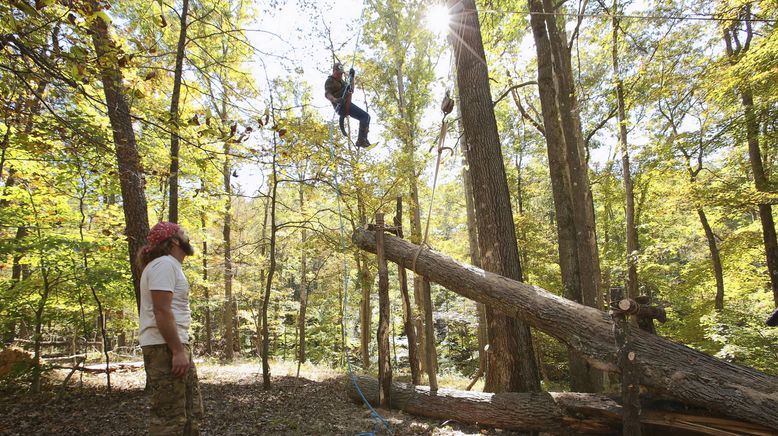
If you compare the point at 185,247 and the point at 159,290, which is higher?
the point at 185,247

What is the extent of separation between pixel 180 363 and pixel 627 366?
4.19 meters

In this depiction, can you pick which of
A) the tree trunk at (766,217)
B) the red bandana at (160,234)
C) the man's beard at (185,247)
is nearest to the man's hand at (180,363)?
the man's beard at (185,247)

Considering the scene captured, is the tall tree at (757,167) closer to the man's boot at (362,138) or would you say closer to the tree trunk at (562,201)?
the tree trunk at (562,201)

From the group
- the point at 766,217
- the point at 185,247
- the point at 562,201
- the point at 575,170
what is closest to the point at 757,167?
the point at 766,217

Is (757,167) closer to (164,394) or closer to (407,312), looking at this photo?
(407,312)

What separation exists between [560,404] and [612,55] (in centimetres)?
1249

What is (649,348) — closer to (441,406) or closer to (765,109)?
(441,406)

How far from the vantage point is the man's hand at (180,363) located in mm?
2695

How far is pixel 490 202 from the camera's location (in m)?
5.29

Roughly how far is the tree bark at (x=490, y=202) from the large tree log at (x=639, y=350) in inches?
17.3

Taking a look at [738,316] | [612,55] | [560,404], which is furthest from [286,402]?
[612,55]

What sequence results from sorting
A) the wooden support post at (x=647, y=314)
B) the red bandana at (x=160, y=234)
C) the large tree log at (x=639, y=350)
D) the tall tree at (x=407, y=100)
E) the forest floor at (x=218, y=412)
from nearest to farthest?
1. the red bandana at (x=160, y=234)
2. the large tree log at (x=639, y=350)
3. the wooden support post at (x=647, y=314)
4. the forest floor at (x=218, y=412)
5. the tall tree at (x=407, y=100)

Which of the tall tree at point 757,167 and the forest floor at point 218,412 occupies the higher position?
the tall tree at point 757,167

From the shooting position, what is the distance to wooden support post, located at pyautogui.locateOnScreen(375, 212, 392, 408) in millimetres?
5605
